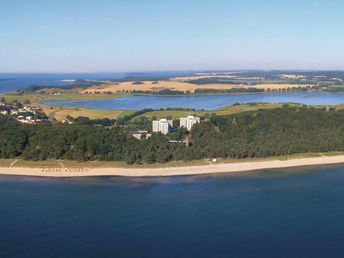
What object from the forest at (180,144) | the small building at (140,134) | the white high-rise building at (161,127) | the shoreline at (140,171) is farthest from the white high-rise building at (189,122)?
the shoreline at (140,171)

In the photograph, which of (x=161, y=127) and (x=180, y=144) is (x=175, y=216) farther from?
(x=161, y=127)

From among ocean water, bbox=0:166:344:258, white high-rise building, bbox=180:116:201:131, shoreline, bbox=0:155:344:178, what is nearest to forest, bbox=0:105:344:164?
shoreline, bbox=0:155:344:178

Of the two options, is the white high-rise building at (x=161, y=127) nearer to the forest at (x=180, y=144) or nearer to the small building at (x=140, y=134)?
the forest at (x=180, y=144)

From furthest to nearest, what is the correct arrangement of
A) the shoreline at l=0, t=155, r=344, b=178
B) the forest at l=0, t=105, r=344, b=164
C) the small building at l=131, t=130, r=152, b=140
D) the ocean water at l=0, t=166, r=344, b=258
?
the small building at l=131, t=130, r=152, b=140 < the forest at l=0, t=105, r=344, b=164 < the shoreline at l=0, t=155, r=344, b=178 < the ocean water at l=0, t=166, r=344, b=258

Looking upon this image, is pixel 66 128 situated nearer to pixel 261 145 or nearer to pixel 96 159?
pixel 96 159

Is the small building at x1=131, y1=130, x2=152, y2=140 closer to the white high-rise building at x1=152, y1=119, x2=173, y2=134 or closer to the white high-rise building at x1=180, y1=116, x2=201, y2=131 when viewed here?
the white high-rise building at x1=152, y1=119, x2=173, y2=134

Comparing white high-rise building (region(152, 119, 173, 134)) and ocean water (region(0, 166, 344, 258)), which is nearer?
ocean water (region(0, 166, 344, 258))

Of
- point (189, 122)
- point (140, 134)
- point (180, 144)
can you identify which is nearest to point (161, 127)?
point (140, 134)
